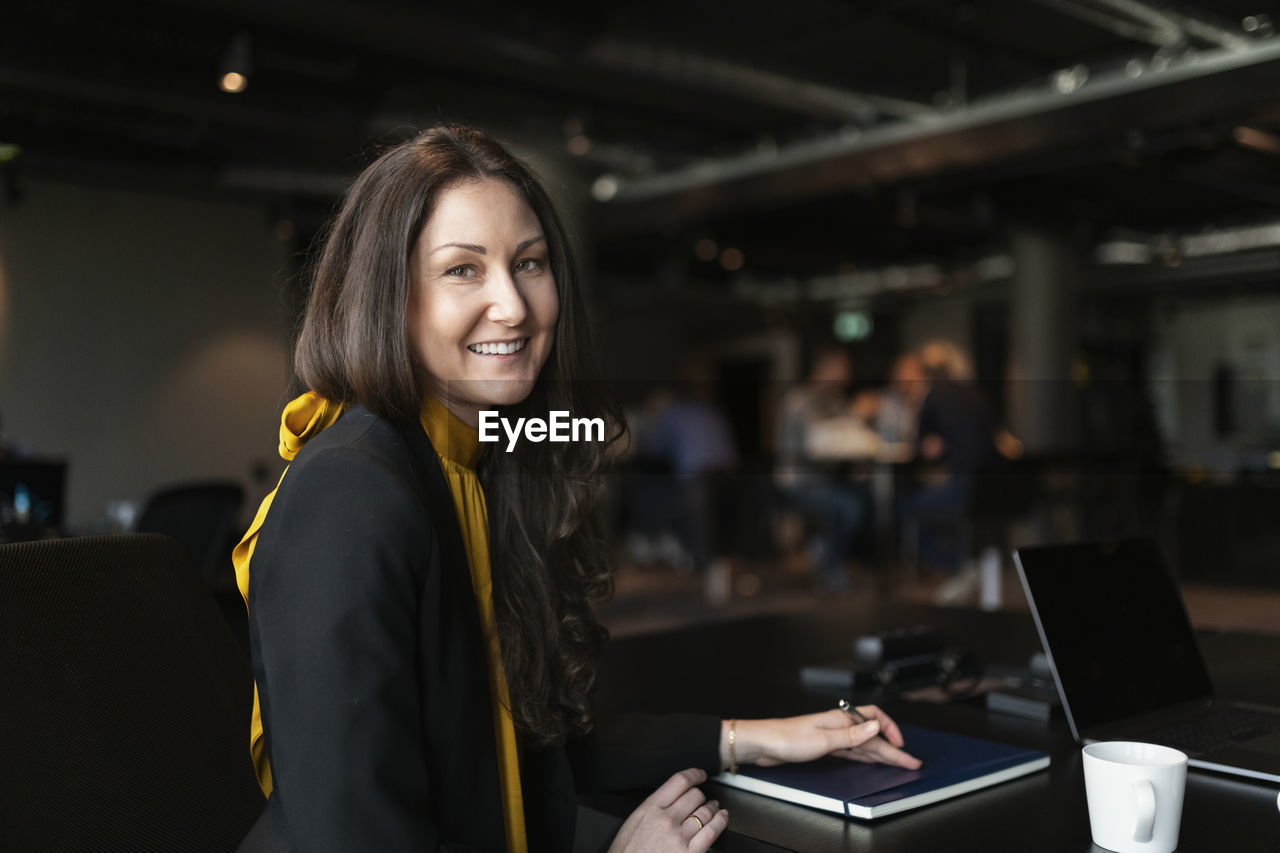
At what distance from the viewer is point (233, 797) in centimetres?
108

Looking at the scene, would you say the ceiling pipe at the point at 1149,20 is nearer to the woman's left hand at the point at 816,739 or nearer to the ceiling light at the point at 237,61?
the ceiling light at the point at 237,61

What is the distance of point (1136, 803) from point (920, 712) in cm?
50

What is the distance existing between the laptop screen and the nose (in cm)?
65

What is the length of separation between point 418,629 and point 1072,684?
752mm

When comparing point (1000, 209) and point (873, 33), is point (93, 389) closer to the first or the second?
point (873, 33)

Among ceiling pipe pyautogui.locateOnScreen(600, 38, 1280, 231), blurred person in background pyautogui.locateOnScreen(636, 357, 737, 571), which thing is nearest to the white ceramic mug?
ceiling pipe pyautogui.locateOnScreen(600, 38, 1280, 231)

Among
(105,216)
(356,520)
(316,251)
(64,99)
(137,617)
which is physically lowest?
(137,617)

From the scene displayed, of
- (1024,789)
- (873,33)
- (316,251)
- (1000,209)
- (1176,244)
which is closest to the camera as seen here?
(1024,789)

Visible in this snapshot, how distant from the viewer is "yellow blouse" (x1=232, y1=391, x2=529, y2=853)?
0.97m

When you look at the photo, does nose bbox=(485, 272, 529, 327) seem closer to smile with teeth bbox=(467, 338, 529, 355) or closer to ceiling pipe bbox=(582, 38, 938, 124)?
smile with teeth bbox=(467, 338, 529, 355)

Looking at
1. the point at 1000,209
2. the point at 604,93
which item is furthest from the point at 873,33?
the point at 1000,209

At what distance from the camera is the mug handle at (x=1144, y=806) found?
32.4 inches

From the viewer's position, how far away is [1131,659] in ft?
4.16

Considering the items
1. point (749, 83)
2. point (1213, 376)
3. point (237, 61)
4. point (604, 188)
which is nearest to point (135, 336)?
point (237, 61)
